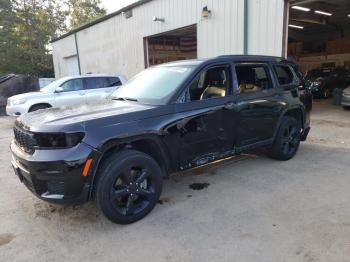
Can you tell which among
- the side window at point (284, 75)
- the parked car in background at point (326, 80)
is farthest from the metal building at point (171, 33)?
the parked car in background at point (326, 80)

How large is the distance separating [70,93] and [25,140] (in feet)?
24.7

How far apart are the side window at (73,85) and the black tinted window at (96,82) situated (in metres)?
0.24

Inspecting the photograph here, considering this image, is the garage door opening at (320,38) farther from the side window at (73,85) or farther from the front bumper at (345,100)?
the side window at (73,85)

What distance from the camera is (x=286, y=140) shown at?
5297 millimetres

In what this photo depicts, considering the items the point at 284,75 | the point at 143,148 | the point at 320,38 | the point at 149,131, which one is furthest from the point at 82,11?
the point at 149,131

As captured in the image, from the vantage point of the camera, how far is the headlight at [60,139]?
9.79ft

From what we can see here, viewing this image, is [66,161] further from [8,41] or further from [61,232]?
[8,41]

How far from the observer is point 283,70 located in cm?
537

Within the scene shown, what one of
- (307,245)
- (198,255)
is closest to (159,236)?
(198,255)

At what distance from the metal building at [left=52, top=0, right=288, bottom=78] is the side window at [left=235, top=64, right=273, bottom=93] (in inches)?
167

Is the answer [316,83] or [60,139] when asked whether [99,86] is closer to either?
[60,139]

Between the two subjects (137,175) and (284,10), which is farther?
(284,10)

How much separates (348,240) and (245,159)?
276 centimetres

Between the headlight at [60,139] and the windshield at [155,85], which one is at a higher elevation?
the windshield at [155,85]
